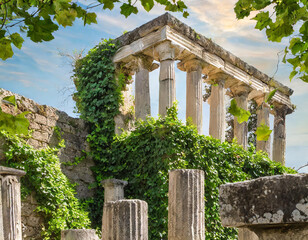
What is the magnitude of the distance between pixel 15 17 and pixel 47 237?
625 centimetres

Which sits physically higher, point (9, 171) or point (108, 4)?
point (108, 4)

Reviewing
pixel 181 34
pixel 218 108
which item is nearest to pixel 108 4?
pixel 181 34

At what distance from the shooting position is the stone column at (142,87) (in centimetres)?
1253

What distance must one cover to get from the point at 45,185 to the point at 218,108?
660 cm

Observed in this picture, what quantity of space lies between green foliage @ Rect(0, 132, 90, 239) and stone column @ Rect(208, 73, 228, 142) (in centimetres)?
566

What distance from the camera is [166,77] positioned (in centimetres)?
1238

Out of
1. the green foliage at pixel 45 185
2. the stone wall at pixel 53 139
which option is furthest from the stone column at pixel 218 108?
the green foliage at pixel 45 185

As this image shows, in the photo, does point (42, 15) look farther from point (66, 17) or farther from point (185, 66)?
point (185, 66)

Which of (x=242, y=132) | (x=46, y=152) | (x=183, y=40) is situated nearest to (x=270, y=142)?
(x=242, y=132)

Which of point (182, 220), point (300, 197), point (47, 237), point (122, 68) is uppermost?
point (122, 68)

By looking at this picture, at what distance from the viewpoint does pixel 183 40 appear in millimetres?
12828

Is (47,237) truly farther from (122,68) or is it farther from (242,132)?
(242,132)

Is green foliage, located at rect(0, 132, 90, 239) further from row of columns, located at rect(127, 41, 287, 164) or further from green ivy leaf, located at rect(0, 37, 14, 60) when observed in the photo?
green ivy leaf, located at rect(0, 37, 14, 60)

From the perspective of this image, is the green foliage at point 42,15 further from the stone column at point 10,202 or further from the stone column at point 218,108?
the stone column at point 218,108
